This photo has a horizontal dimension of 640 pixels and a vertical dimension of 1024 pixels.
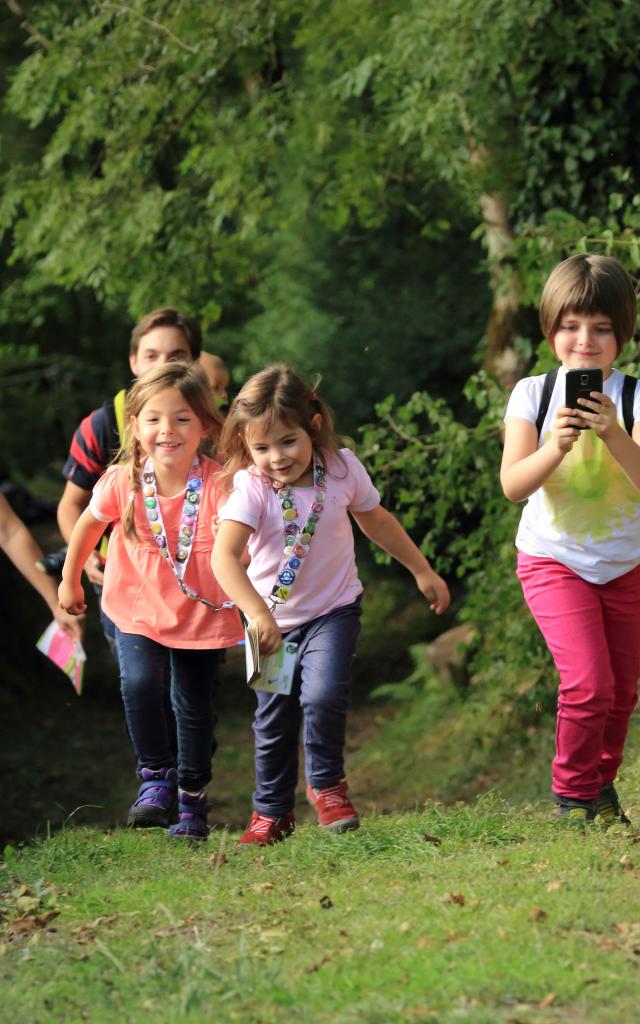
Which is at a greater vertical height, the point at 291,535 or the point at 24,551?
the point at 291,535

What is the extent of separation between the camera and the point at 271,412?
5.38m

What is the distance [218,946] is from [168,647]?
2047mm

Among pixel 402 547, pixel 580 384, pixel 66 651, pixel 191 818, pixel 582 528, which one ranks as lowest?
pixel 191 818

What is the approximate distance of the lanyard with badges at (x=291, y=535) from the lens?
5395mm

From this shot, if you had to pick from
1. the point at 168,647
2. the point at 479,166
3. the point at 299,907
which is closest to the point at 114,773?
the point at 479,166

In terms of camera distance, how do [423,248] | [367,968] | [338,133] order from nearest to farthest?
[367,968] < [338,133] < [423,248]

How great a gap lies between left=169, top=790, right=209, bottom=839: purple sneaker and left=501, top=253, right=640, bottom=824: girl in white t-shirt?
1.51 meters

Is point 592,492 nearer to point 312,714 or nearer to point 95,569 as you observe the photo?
point 312,714

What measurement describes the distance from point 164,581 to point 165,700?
0.59 meters

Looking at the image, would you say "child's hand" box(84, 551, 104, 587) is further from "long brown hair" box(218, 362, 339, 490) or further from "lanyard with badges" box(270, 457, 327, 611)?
"lanyard with badges" box(270, 457, 327, 611)

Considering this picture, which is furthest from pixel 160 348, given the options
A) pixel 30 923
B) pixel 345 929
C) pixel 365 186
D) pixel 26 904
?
pixel 365 186

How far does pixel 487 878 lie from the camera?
14.7 feet

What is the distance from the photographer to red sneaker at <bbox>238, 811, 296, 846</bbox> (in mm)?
5574

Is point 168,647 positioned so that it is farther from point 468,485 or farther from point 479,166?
point 479,166
